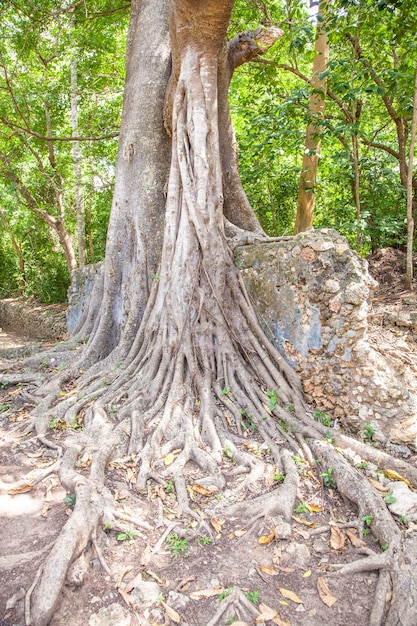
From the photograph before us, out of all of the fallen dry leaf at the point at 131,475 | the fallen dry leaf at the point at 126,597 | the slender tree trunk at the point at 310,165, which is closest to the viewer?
the fallen dry leaf at the point at 126,597

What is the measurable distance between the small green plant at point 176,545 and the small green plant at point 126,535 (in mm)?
190

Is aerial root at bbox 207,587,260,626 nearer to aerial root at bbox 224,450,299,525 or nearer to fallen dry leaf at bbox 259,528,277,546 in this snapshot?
fallen dry leaf at bbox 259,528,277,546

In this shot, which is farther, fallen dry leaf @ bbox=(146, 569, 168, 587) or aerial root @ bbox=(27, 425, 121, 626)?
fallen dry leaf @ bbox=(146, 569, 168, 587)

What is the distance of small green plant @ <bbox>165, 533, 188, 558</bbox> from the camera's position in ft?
7.41

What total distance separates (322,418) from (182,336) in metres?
1.45

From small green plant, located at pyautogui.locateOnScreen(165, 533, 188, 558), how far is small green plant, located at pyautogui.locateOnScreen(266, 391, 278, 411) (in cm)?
145

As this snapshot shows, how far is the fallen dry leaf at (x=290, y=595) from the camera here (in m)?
2.01

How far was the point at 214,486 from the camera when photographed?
2.81m

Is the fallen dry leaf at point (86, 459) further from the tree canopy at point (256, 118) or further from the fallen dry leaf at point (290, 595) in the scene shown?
the tree canopy at point (256, 118)

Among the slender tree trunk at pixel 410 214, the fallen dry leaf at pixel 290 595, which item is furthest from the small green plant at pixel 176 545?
the slender tree trunk at pixel 410 214

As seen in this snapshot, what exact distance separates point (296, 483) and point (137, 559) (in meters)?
1.14

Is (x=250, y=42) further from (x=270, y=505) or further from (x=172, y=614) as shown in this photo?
(x=172, y=614)

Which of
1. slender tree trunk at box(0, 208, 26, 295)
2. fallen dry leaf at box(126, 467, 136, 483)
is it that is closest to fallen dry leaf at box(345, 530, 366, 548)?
fallen dry leaf at box(126, 467, 136, 483)

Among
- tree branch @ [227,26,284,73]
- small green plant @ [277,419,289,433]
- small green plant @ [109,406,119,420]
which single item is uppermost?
Answer: tree branch @ [227,26,284,73]
